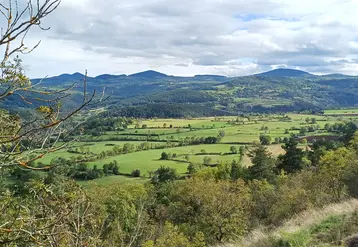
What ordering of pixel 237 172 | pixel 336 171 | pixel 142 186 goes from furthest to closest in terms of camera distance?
pixel 237 172 < pixel 142 186 < pixel 336 171

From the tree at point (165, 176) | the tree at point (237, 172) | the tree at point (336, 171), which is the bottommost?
the tree at point (165, 176)

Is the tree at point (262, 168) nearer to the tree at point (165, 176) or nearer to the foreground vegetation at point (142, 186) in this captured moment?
the foreground vegetation at point (142, 186)

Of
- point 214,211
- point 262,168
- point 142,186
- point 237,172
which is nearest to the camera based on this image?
point 214,211

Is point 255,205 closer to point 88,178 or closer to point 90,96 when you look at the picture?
point 90,96

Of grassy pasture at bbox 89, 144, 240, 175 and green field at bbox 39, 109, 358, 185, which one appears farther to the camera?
green field at bbox 39, 109, 358, 185

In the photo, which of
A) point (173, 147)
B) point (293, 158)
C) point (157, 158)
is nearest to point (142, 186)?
point (293, 158)

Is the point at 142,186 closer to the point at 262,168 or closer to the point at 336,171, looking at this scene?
the point at 262,168

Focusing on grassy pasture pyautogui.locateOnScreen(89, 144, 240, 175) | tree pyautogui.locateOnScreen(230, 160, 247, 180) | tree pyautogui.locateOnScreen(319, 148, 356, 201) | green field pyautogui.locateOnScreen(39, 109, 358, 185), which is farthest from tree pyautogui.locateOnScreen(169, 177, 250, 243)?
grassy pasture pyautogui.locateOnScreen(89, 144, 240, 175)

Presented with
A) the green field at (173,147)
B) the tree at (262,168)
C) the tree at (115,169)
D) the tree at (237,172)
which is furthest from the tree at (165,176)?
the tree at (262,168)

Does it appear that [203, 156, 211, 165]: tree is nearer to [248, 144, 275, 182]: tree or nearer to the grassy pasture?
the grassy pasture

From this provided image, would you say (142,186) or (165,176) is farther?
(165,176)

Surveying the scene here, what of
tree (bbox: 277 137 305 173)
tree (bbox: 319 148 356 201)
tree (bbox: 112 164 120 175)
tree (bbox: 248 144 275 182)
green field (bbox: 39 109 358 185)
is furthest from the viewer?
green field (bbox: 39 109 358 185)

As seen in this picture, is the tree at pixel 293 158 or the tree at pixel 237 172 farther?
the tree at pixel 293 158

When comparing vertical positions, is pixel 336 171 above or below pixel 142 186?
above
